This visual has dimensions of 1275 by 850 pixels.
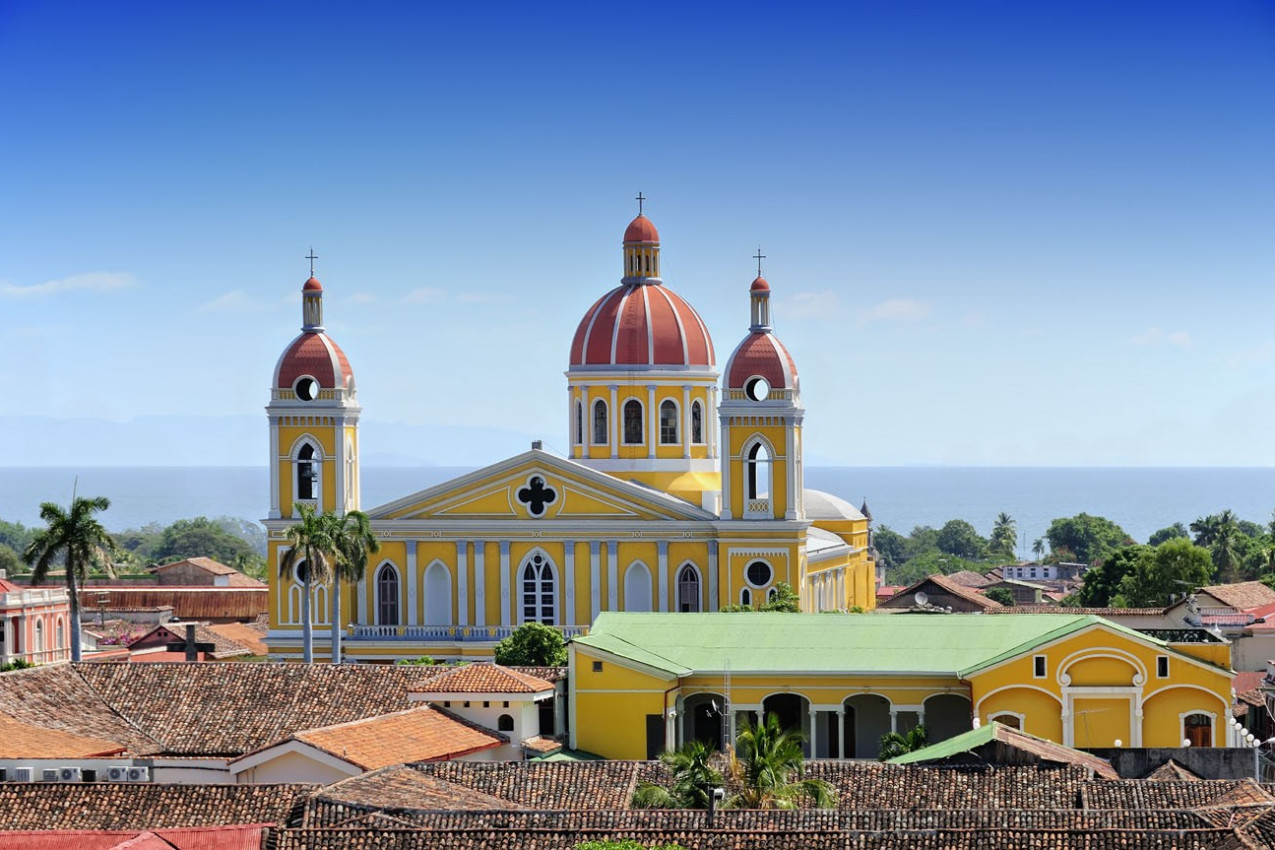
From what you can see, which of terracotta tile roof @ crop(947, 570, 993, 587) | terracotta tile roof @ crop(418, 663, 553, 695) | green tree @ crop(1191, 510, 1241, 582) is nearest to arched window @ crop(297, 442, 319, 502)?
terracotta tile roof @ crop(418, 663, 553, 695)

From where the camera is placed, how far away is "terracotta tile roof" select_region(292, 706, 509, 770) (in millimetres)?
43312

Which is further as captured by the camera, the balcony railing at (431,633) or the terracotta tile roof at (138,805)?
the balcony railing at (431,633)

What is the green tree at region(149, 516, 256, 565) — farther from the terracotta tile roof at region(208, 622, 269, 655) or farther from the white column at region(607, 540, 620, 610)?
the white column at region(607, 540, 620, 610)

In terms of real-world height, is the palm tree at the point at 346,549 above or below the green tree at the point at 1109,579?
above

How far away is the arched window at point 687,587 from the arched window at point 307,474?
1075 centimetres

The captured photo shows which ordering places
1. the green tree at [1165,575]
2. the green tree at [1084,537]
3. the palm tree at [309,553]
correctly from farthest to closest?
the green tree at [1084,537], the green tree at [1165,575], the palm tree at [309,553]

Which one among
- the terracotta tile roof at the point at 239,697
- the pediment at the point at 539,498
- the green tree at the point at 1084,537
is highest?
the pediment at the point at 539,498

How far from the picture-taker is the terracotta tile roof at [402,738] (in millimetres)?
43312

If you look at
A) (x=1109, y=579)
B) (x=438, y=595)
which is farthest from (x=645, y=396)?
(x=1109, y=579)

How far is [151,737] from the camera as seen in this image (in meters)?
49.9

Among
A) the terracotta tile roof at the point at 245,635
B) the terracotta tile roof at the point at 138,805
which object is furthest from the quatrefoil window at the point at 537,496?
the terracotta tile roof at the point at 138,805

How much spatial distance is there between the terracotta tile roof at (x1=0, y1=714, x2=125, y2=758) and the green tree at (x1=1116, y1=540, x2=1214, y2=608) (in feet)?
166

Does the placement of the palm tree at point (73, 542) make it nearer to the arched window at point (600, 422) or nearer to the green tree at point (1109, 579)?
the arched window at point (600, 422)

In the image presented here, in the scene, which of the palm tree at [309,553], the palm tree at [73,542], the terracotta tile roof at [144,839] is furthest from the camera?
the palm tree at [309,553]
